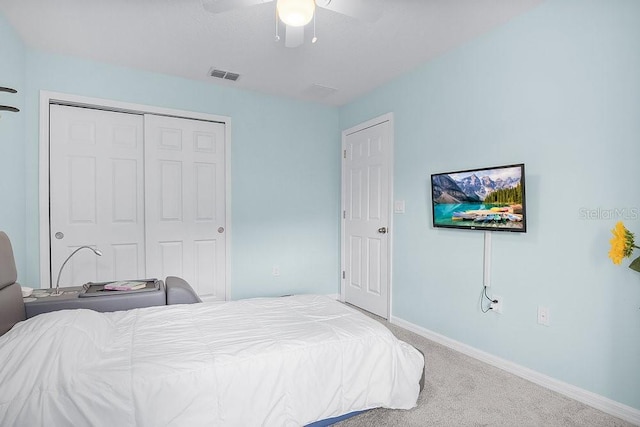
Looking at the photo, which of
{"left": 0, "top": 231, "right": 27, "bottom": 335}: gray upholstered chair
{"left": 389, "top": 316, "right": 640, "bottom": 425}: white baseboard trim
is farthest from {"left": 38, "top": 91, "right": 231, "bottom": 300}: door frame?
{"left": 389, "top": 316, "right": 640, "bottom": 425}: white baseboard trim

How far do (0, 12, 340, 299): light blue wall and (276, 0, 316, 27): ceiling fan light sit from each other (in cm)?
225

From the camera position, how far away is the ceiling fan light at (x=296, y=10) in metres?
1.64

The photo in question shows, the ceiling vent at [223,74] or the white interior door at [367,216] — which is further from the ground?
the ceiling vent at [223,74]

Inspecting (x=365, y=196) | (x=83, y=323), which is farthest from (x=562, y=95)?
(x=83, y=323)

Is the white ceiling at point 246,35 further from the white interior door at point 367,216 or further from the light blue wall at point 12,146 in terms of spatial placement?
the white interior door at point 367,216

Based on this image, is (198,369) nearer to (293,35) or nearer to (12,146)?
(293,35)

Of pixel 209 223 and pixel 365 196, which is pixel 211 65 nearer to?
pixel 209 223

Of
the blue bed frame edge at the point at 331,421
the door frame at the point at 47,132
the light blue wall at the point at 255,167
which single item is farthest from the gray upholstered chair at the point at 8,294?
the blue bed frame edge at the point at 331,421

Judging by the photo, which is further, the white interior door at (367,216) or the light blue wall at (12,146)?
the white interior door at (367,216)

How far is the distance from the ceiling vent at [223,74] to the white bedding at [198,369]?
7.88 feet

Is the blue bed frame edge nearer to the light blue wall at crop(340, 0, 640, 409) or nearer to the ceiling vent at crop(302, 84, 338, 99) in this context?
the light blue wall at crop(340, 0, 640, 409)

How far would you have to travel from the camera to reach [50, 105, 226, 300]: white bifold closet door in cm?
310

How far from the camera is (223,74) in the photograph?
341 cm

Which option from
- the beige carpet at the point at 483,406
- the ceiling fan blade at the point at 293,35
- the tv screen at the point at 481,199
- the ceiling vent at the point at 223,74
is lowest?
the beige carpet at the point at 483,406
